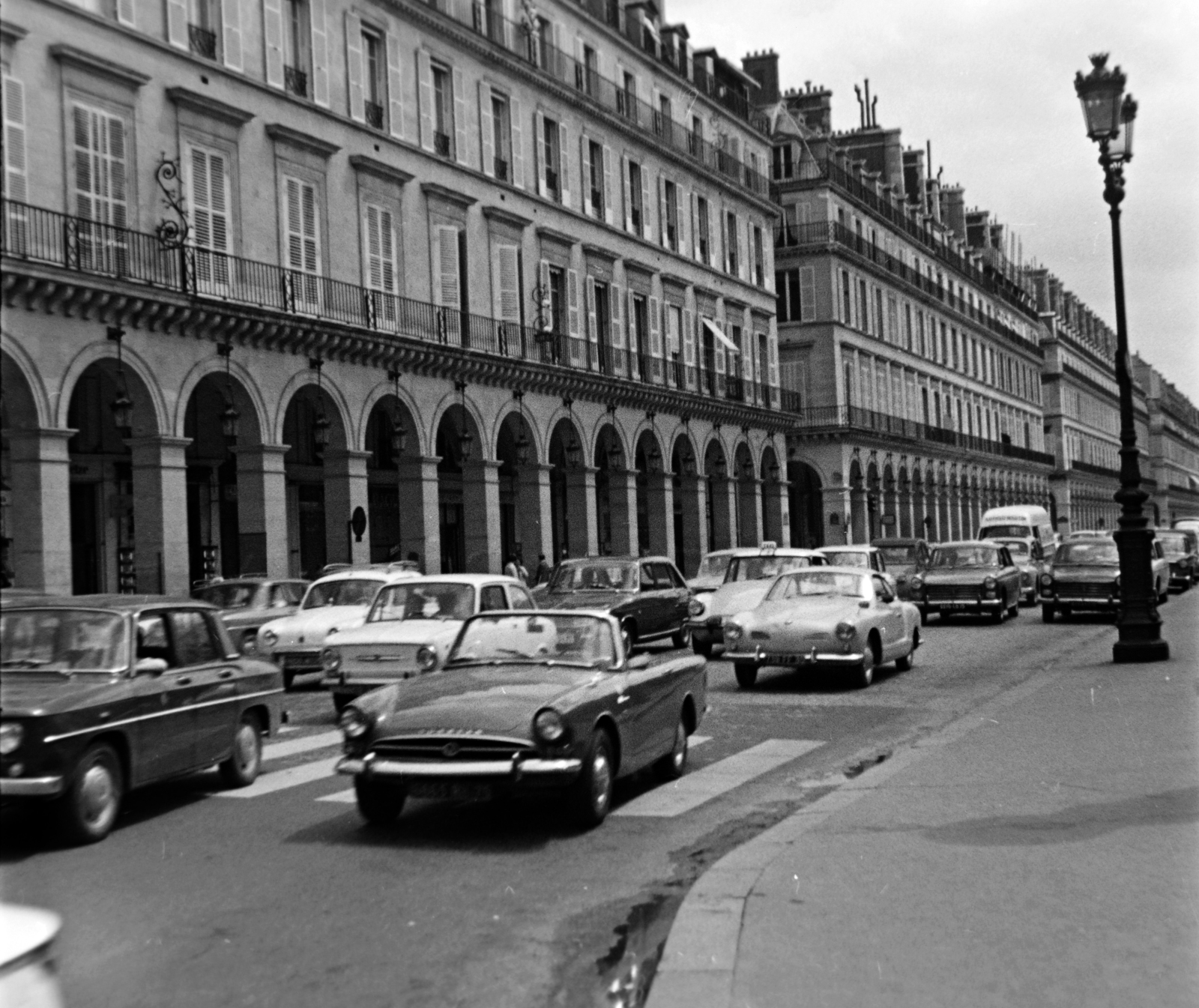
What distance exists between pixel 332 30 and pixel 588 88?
13124mm

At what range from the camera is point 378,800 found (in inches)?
358

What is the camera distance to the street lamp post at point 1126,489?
18766mm

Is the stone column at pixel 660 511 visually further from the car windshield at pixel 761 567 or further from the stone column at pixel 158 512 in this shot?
the car windshield at pixel 761 567

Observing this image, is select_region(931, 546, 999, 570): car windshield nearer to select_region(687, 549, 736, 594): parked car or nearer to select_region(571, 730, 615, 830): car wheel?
select_region(687, 549, 736, 594): parked car

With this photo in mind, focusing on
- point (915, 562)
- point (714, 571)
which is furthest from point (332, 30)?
point (915, 562)

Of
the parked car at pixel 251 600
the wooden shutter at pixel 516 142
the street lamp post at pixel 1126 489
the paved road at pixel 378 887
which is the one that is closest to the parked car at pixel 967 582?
the street lamp post at pixel 1126 489

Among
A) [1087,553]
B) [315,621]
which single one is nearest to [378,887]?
[315,621]

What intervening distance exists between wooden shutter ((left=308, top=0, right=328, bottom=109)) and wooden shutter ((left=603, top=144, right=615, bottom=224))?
1378 cm

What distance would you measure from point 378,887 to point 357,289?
27809 millimetres

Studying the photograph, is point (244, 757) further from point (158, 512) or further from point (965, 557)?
point (965, 557)

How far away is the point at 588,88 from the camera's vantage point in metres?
45.8

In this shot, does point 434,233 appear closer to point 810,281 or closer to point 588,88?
point 588,88

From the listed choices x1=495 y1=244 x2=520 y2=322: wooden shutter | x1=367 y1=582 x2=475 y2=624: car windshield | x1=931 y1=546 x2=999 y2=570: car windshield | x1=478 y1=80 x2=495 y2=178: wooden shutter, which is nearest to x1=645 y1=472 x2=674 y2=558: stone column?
x1=495 y1=244 x2=520 y2=322: wooden shutter

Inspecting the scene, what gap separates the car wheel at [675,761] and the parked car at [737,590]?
1103 cm
